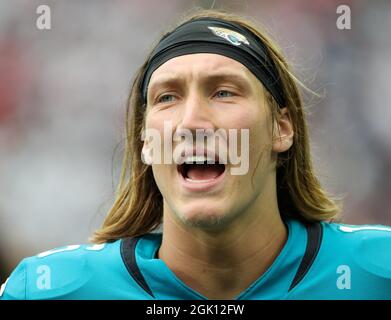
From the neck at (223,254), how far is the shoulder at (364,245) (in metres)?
0.24

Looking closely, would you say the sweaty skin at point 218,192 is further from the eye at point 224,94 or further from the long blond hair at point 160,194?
the long blond hair at point 160,194

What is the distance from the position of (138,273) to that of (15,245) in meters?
2.38

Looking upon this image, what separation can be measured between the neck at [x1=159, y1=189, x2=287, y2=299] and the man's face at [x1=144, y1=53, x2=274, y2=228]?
0.24 ft

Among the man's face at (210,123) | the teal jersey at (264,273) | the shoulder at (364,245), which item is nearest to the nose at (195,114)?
the man's face at (210,123)

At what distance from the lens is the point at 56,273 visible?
2344 millimetres

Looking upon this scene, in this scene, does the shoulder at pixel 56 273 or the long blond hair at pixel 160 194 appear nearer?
the shoulder at pixel 56 273

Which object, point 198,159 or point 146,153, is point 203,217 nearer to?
point 198,159

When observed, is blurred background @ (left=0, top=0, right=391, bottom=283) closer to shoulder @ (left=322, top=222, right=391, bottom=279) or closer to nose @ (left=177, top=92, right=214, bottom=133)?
shoulder @ (left=322, top=222, right=391, bottom=279)

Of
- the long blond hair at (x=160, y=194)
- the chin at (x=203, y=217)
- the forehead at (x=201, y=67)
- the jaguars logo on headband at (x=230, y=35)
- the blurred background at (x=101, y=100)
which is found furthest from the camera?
the blurred background at (x=101, y=100)

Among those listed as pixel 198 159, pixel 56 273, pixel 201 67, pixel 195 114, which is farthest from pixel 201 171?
pixel 56 273

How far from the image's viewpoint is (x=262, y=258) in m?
2.28

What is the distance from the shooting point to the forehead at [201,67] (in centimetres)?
220
